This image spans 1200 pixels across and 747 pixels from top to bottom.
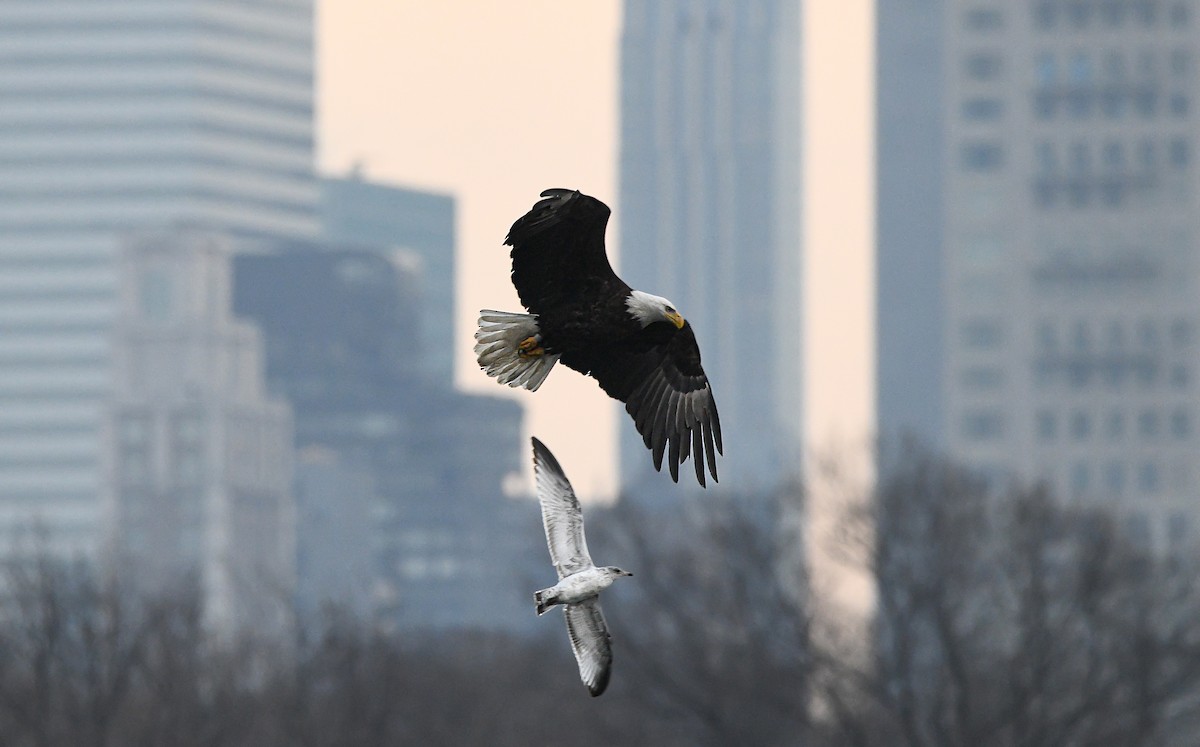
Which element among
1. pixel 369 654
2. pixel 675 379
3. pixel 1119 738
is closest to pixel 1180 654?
pixel 1119 738

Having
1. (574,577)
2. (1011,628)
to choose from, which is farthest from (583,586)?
(1011,628)

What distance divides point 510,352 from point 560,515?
7.14 ft

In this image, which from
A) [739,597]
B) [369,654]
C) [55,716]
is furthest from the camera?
[369,654]

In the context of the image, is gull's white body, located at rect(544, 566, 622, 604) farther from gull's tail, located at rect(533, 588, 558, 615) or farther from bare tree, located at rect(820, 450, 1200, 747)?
bare tree, located at rect(820, 450, 1200, 747)

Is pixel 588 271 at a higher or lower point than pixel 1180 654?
higher

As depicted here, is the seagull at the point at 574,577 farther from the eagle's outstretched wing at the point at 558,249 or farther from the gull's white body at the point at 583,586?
the eagle's outstretched wing at the point at 558,249

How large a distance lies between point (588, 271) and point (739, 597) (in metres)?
68.5

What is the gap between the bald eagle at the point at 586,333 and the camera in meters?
12.0

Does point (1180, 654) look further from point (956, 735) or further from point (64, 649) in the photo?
point (64, 649)

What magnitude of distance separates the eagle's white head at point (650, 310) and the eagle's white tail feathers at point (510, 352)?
56 cm

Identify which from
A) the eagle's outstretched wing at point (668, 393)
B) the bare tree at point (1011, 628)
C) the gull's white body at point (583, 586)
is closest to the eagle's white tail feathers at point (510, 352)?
the eagle's outstretched wing at point (668, 393)

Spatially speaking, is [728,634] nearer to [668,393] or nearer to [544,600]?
[668,393]

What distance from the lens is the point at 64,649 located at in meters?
80.8

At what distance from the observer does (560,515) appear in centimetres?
1034
